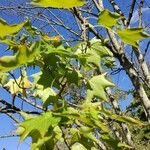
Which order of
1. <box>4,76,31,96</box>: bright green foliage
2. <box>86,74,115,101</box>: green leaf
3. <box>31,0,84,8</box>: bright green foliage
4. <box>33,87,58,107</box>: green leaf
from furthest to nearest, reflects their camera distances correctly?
<box>4,76,31,96</box>: bright green foliage, <box>86,74,115,101</box>: green leaf, <box>33,87,58,107</box>: green leaf, <box>31,0,84,8</box>: bright green foliage

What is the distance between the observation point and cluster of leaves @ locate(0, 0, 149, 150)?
1185mm

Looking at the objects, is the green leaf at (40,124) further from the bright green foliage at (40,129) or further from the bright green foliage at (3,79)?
the bright green foliage at (3,79)

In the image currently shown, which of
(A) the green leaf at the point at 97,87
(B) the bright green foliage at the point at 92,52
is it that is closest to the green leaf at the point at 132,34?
(B) the bright green foliage at the point at 92,52

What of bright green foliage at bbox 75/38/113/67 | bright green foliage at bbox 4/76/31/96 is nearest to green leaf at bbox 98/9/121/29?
bright green foliage at bbox 75/38/113/67

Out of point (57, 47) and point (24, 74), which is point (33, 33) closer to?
point (57, 47)

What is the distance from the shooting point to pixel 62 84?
148 cm

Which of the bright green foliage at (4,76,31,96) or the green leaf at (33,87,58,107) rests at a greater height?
the bright green foliage at (4,76,31,96)

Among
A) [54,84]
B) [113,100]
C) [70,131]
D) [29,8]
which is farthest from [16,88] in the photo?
[29,8]

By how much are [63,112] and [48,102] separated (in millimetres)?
180

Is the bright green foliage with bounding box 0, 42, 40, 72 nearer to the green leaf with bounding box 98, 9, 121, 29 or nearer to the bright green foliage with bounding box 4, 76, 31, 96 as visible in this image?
the green leaf with bounding box 98, 9, 121, 29

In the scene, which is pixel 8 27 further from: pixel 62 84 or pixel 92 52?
pixel 92 52

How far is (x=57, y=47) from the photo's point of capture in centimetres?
141

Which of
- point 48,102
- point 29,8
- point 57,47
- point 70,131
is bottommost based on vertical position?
point 70,131

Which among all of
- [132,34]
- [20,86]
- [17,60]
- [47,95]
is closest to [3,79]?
[20,86]
